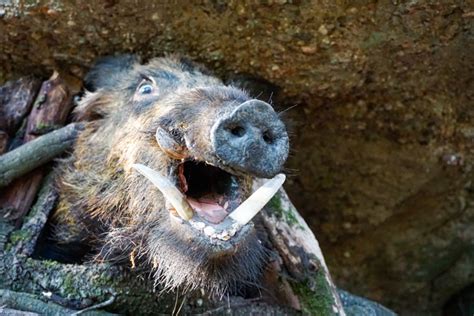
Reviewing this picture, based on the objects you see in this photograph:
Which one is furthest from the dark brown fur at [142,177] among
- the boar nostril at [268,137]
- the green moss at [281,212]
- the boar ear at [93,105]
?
the green moss at [281,212]

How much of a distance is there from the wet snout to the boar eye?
0.95 meters

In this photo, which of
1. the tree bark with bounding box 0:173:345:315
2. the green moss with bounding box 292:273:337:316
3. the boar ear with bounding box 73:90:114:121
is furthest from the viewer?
the boar ear with bounding box 73:90:114:121

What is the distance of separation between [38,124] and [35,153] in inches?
8.7

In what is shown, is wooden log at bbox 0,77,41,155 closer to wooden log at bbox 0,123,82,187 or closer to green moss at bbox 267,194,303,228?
wooden log at bbox 0,123,82,187

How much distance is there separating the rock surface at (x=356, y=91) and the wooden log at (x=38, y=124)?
105 millimetres

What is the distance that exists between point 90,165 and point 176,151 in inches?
31.6

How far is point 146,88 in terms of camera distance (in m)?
3.19

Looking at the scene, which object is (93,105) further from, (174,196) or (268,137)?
(268,137)

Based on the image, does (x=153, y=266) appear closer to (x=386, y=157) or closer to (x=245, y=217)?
(x=245, y=217)

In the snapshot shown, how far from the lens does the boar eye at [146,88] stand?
3.17 metres

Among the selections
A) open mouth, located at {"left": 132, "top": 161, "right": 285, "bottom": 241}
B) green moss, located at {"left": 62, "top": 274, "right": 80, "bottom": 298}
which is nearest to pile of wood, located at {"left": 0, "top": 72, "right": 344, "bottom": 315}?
green moss, located at {"left": 62, "top": 274, "right": 80, "bottom": 298}

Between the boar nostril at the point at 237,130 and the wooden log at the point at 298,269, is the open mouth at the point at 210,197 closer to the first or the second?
the boar nostril at the point at 237,130

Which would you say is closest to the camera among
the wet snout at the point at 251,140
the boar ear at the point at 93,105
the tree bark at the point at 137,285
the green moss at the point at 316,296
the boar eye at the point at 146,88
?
the wet snout at the point at 251,140

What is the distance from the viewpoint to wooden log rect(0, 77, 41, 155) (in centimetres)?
345
